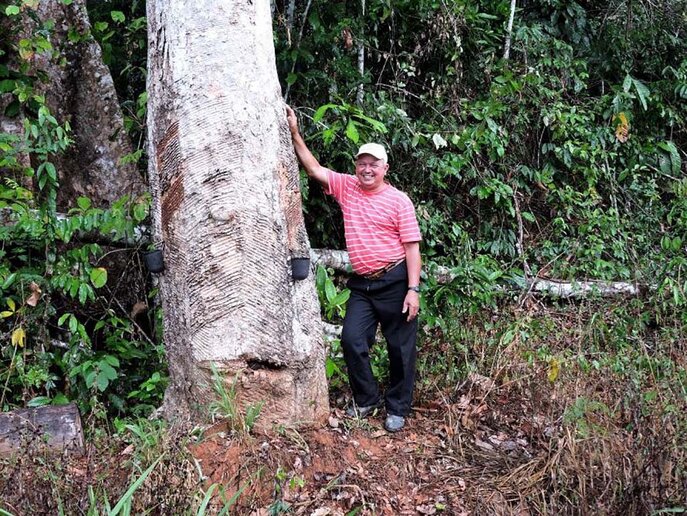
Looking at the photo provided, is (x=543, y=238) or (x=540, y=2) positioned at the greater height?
Result: (x=540, y=2)

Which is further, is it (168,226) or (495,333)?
(495,333)

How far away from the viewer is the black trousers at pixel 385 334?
178 inches

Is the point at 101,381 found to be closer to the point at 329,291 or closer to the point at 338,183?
the point at 329,291

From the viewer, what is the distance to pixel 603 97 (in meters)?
8.31

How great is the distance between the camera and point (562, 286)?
7191mm

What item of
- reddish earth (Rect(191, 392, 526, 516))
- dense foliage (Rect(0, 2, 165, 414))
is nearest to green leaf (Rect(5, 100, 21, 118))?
dense foliage (Rect(0, 2, 165, 414))

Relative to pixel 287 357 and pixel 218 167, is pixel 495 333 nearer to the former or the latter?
pixel 287 357

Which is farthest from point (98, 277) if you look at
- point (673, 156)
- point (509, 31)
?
point (673, 156)

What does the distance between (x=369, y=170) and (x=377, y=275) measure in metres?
0.65

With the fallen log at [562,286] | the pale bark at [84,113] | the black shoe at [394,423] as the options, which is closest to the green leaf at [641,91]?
the fallen log at [562,286]

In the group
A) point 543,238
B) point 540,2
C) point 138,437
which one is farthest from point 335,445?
point 540,2

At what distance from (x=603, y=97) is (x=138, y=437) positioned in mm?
6601

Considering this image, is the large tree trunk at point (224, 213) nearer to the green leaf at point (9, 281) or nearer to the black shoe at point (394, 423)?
the black shoe at point (394, 423)

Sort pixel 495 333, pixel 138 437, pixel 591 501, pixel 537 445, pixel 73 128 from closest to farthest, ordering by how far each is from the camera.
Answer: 1. pixel 591 501
2. pixel 138 437
3. pixel 537 445
4. pixel 495 333
5. pixel 73 128
